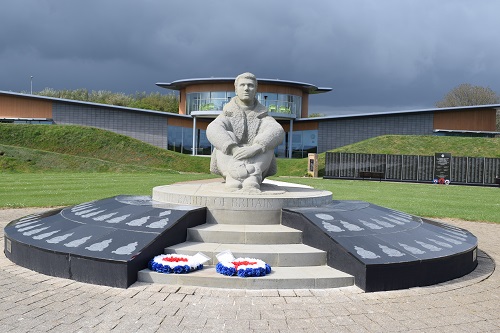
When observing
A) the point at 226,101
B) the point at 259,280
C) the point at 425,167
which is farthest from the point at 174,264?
the point at 226,101

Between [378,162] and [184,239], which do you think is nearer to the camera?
[184,239]

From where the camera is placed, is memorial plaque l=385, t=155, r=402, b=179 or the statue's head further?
memorial plaque l=385, t=155, r=402, b=179

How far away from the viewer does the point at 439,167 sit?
119 ft

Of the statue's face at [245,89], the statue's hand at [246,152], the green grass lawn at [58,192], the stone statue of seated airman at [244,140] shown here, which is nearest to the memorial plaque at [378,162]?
the green grass lawn at [58,192]

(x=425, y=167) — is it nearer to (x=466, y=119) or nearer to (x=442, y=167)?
(x=442, y=167)

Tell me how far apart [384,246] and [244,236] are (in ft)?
7.94

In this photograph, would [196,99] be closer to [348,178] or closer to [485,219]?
[348,178]

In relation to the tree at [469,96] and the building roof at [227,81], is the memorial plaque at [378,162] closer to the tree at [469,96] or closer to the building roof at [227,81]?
the building roof at [227,81]

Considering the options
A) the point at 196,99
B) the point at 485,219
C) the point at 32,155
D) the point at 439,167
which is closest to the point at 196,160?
the point at 196,99

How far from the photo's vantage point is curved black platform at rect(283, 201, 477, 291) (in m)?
6.87

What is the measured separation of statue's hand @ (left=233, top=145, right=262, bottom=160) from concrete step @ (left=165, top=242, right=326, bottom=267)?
2.99 metres

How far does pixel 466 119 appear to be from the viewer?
51875 millimetres

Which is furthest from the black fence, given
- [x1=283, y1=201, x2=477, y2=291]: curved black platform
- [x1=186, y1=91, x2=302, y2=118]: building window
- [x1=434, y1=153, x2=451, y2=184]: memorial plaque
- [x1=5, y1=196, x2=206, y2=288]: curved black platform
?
[x1=5, y1=196, x2=206, y2=288]: curved black platform

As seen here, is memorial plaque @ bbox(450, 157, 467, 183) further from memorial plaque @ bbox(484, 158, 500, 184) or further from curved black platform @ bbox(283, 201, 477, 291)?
curved black platform @ bbox(283, 201, 477, 291)
